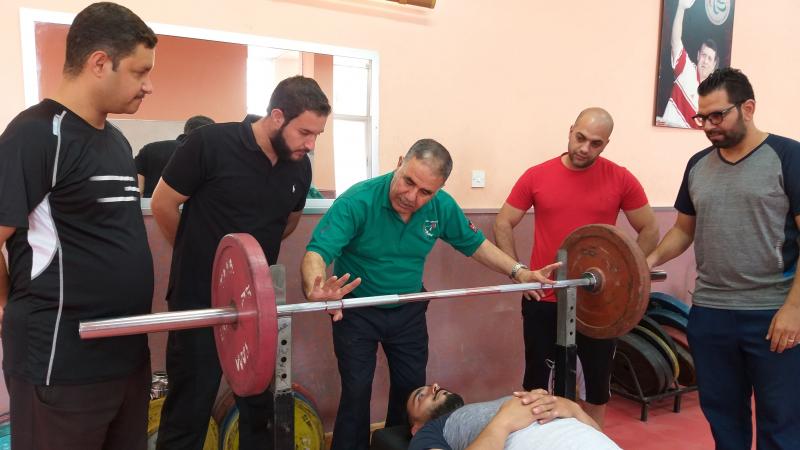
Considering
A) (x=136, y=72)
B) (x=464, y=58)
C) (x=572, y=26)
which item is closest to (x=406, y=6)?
(x=464, y=58)

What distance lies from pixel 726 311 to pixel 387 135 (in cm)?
138

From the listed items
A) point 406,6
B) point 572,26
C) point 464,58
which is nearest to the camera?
point 406,6

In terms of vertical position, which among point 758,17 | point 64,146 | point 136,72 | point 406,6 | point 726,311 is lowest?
point 726,311

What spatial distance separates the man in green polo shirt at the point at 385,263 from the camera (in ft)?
5.11

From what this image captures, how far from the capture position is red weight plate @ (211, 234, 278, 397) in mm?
1000

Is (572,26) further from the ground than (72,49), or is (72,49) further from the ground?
(572,26)

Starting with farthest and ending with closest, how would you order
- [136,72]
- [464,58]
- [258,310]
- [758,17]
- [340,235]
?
[758,17] → [464,58] → [340,235] → [136,72] → [258,310]

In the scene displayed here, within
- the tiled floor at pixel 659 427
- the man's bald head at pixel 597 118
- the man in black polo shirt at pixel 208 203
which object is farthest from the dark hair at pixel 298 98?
the tiled floor at pixel 659 427

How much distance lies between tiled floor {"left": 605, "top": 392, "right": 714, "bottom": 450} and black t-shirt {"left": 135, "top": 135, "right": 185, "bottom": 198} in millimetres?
2154

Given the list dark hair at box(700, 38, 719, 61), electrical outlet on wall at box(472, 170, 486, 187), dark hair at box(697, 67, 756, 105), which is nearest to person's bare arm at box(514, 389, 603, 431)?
dark hair at box(697, 67, 756, 105)

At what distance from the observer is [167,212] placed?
1.56m

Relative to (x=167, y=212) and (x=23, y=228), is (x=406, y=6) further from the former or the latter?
(x=23, y=228)

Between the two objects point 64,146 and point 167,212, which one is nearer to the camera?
point 64,146

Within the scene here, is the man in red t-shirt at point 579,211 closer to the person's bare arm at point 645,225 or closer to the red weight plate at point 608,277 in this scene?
the person's bare arm at point 645,225
